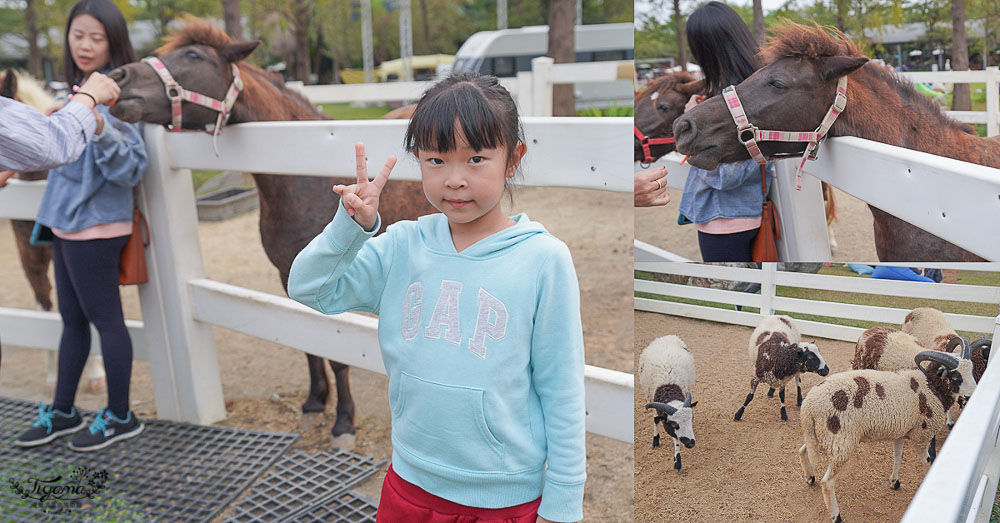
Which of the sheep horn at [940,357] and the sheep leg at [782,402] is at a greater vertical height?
the sheep horn at [940,357]

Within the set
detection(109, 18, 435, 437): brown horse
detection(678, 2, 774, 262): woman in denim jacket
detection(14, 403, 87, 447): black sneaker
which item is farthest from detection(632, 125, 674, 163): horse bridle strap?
detection(14, 403, 87, 447): black sneaker

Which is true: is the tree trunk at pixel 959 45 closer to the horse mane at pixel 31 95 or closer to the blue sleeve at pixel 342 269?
the blue sleeve at pixel 342 269

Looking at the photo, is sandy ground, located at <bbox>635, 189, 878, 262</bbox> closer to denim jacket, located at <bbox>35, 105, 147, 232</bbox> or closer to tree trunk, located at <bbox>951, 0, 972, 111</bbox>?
tree trunk, located at <bbox>951, 0, 972, 111</bbox>

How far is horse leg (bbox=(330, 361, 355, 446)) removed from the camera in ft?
10.6

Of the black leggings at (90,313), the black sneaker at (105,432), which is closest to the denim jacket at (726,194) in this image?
the black leggings at (90,313)

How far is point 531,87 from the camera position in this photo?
643 cm

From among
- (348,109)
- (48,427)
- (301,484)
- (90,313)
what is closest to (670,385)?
(301,484)

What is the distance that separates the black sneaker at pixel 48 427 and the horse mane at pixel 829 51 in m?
3.10

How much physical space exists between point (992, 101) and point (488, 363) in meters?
1.07

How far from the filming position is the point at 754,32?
4.44 feet

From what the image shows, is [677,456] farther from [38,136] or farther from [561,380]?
[38,136]

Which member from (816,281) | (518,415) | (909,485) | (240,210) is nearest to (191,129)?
(518,415)

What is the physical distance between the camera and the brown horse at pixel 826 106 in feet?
4.42

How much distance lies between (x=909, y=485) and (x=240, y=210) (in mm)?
9100
